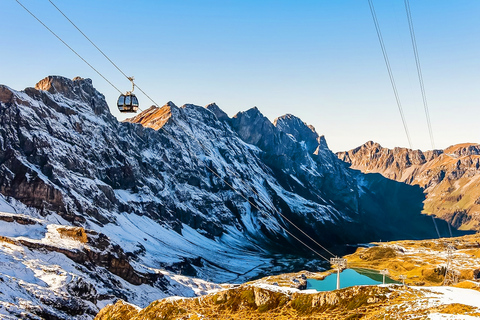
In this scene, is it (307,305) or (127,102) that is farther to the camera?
(127,102)

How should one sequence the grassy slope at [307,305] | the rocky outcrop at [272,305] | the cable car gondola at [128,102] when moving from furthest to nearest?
the cable car gondola at [128,102]
the rocky outcrop at [272,305]
the grassy slope at [307,305]

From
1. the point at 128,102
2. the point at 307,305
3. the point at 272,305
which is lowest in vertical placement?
the point at 272,305

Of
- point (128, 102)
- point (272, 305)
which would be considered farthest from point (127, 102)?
point (272, 305)

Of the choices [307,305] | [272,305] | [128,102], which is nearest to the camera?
[307,305]

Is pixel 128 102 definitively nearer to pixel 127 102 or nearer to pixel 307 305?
pixel 127 102

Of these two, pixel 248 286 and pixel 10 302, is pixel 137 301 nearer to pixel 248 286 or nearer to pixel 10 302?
pixel 10 302

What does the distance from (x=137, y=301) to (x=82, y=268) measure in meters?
30.7

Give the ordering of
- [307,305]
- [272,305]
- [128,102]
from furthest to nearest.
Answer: [128,102], [272,305], [307,305]

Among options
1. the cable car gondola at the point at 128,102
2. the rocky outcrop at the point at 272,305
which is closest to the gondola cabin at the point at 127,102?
the cable car gondola at the point at 128,102

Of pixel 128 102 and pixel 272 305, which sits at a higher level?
pixel 128 102

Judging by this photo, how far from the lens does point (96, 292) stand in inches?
6501

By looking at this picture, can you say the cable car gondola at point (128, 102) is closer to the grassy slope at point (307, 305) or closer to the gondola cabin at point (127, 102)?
the gondola cabin at point (127, 102)

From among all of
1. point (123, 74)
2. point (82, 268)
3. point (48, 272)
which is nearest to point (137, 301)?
point (82, 268)

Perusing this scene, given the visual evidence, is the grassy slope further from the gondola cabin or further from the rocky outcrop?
the gondola cabin
